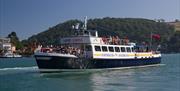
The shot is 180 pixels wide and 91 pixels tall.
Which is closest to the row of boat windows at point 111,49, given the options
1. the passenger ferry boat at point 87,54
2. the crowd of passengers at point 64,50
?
the passenger ferry boat at point 87,54

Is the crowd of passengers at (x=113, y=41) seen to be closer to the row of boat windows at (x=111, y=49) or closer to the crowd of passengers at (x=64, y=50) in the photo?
the row of boat windows at (x=111, y=49)

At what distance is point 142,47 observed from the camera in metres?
64.6

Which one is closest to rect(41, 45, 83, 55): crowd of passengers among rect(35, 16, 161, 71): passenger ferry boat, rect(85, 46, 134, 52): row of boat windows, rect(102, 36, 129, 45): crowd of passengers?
rect(35, 16, 161, 71): passenger ferry boat

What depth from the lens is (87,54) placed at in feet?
162

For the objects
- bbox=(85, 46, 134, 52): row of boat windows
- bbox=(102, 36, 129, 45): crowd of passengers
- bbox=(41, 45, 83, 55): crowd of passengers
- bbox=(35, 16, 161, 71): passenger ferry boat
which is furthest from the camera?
bbox=(102, 36, 129, 45): crowd of passengers

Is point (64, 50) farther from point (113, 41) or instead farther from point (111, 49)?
point (113, 41)

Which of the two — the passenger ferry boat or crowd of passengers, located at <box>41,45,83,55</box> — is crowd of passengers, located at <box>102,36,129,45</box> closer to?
the passenger ferry boat

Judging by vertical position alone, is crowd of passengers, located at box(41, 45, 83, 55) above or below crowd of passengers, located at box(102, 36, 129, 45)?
below

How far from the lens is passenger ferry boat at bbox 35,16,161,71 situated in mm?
45562

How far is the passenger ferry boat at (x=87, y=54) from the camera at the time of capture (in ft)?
149

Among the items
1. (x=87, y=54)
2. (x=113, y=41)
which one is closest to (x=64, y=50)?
(x=87, y=54)

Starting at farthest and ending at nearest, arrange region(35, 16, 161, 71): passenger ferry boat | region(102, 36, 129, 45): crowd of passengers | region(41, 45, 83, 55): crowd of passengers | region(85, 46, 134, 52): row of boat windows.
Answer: region(102, 36, 129, 45): crowd of passengers
region(85, 46, 134, 52): row of boat windows
region(41, 45, 83, 55): crowd of passengers
region(35, 16, 161, 71): passenger ferry boat

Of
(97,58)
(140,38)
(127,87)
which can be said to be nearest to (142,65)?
(97,58)

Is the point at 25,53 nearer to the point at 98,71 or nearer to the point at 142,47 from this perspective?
the point at 142,47
